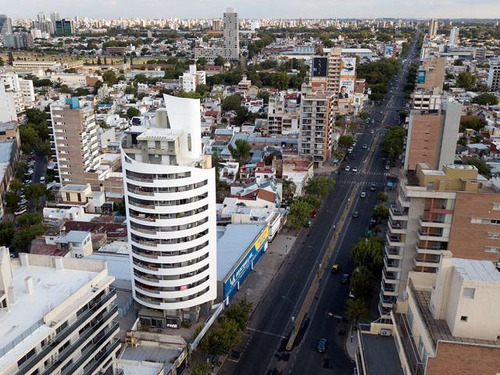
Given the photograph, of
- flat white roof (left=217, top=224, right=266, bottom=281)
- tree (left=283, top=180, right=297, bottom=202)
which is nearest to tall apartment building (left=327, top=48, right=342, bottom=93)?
tree (left=283, top=180, right=297, bottom=202)

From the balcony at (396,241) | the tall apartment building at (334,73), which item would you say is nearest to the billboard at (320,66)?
the tall apartment building at (334,73)

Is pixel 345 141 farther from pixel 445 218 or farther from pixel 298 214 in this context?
pixel 445 218

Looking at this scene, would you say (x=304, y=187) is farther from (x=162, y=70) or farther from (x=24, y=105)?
(x=162, y=70)

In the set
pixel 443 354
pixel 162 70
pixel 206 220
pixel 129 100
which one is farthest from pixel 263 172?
pixel 162 70

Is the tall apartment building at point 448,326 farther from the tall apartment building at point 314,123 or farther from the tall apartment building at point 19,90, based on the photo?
the tall apartment building at point 19,90

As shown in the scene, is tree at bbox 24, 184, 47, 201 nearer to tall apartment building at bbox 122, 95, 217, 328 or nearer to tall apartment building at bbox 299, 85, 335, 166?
tall apartment building at bbox 122, 95, 217, 328

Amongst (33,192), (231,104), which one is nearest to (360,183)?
(33,192)
